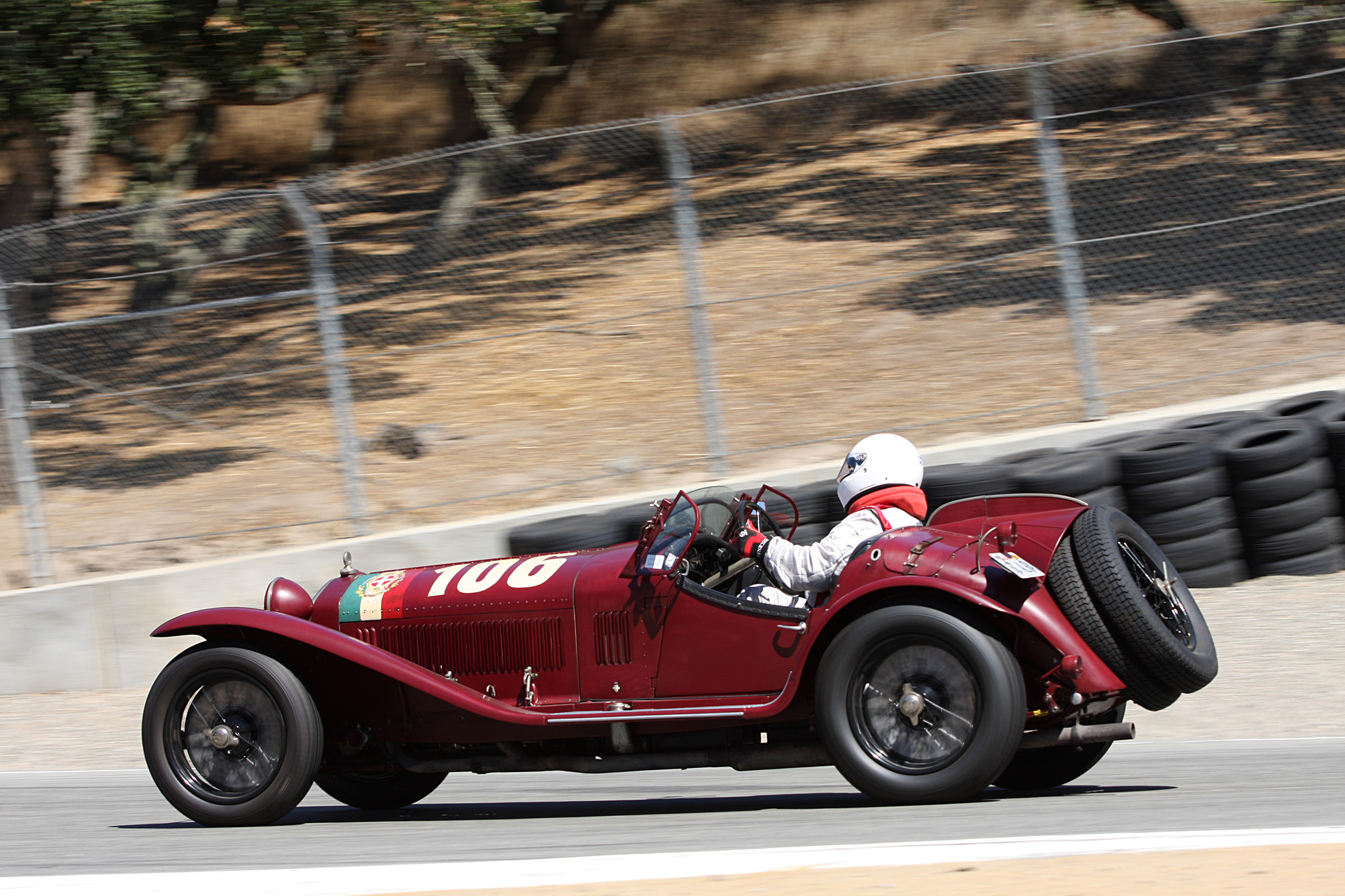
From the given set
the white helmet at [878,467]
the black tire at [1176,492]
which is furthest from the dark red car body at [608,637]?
the black tire at [1176,492]

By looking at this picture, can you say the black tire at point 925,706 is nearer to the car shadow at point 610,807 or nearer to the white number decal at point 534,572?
the car shadow at point 610,807

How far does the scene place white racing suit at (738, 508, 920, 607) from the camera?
5.18m

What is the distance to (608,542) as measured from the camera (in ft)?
27.5

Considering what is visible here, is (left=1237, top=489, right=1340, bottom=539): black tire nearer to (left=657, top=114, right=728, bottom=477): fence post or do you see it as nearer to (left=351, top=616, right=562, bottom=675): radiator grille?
(left=657, top=114, right=728, bottom=477): fence post

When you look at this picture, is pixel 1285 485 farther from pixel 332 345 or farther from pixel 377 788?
pixel 332 345

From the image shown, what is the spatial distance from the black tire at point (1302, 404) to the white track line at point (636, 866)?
550 cm

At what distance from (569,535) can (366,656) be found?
3.20 metres

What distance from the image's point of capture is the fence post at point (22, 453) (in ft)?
32.5

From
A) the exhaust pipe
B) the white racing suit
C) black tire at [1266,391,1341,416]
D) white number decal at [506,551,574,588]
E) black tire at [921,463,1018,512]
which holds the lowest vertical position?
black tire at [921,463,1018,512]

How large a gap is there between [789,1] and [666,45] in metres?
1.72

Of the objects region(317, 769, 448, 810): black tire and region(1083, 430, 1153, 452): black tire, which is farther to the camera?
region(1083, 430, 1153, 452): black tire

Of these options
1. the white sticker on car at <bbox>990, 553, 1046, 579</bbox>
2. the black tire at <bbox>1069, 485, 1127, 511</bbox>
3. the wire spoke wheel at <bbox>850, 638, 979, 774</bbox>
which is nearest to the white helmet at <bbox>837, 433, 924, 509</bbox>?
the white sticker on car at <bbox>990, 553, 1046, 579</bbox>

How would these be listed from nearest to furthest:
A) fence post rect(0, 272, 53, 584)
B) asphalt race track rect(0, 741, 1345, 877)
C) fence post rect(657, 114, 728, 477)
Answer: asphalt race track rect(0, 741, 1345, 877)
fence post rect(657, 114, 728, 477)
fence post rect(0, 272, 53, 584)

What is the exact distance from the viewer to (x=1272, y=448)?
8320 millimetres
